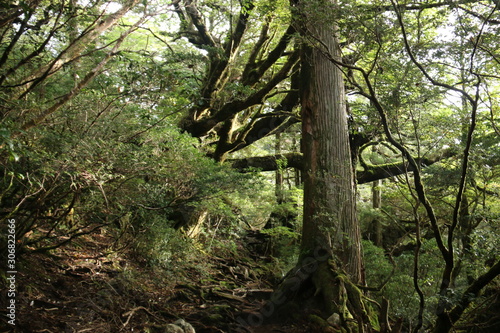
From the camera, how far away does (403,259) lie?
7.28 metres

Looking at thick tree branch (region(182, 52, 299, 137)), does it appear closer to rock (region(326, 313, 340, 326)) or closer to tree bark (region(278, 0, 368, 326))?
tree bark (region(278, 0, 368, 326))

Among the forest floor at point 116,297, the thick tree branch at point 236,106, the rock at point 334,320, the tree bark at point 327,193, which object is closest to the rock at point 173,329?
the forest floor at point 116,297

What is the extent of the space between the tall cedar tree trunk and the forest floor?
78cm

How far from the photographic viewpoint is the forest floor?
3.98 metres

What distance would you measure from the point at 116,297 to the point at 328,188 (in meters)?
3.61

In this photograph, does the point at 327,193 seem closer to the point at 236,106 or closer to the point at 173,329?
the point at 173,329

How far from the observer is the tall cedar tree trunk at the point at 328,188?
16.9 feet

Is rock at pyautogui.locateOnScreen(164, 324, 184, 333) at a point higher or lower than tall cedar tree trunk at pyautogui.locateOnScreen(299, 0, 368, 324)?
lower

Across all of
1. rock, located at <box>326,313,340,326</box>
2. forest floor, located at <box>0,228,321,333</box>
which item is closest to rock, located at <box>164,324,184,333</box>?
forest floor, located at <box>0,228,321,333</box>

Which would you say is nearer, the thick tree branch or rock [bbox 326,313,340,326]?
rock [bbox 326,313,340,326]

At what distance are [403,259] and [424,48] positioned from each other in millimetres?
4947

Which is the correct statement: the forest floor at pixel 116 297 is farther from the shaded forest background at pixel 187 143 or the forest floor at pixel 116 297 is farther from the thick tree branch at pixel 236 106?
the thick tree branch at pixel 236 106

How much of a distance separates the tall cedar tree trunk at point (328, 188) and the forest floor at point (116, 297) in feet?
2.56

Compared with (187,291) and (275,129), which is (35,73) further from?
(275,129)
